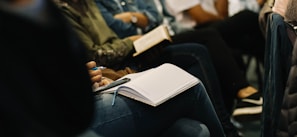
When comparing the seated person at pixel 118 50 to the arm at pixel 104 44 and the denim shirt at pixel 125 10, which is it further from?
the denim shirt at pixel 125 10


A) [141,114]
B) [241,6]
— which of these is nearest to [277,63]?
[141,114]

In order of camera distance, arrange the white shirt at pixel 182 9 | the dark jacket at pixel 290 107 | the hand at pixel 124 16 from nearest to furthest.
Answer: the dark jacket at pixel 290 107
the hand at pixel 124 16
the white shirt at pixel 182 9

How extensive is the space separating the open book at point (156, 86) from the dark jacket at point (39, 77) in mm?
580

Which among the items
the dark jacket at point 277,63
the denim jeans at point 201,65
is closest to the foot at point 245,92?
the denim jeans at point 201,65

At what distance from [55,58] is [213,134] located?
35.5 inches

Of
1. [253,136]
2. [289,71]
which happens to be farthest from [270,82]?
[253,136]

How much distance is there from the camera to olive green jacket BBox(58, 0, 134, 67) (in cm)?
185

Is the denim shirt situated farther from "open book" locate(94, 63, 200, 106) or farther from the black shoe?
"open book" locate(94, 63, 200, 106)

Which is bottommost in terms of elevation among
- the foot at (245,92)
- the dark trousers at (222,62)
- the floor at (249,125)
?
the floor at (249,125)

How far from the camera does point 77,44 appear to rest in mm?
784

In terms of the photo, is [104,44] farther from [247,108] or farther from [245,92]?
[247,108]

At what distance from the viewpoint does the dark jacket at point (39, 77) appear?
0.74 m

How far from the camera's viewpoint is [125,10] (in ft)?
7.98

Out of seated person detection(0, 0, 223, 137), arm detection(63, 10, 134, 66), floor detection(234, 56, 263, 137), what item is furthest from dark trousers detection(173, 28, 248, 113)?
seated person detection(0, 0, 223, 137)
